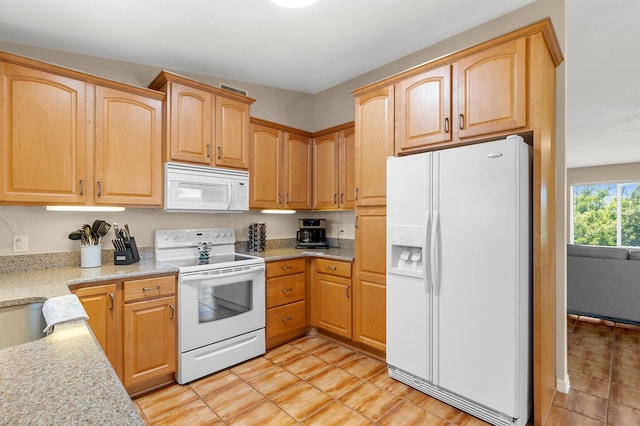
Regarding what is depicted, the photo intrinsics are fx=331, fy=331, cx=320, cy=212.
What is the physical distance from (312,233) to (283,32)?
2.04m

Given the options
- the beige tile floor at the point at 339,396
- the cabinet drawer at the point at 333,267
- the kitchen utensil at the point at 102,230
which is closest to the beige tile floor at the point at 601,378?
the beige tile floor at the point at 339,396

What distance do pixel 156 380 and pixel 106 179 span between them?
1.51 metres

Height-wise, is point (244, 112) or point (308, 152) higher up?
point (244, 112)

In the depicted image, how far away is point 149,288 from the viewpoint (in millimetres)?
2309

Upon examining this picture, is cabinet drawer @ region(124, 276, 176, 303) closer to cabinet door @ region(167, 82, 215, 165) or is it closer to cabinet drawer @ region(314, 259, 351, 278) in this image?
cabinet door @ region(167, 82, 215, 165)

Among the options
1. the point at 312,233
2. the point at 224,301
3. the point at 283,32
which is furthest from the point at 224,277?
the point at 283,32

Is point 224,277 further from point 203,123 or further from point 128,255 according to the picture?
point 203,123

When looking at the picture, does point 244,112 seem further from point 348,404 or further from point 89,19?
point 348,404

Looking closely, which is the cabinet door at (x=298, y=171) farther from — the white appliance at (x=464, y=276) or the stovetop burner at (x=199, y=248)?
the white appliance at (x=464, y=276)

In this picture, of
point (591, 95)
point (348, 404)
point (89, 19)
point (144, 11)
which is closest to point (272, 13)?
point (144, 11)

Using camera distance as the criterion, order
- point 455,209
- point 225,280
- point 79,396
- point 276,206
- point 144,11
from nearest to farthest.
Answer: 1. point 79,396
2. point 455,209
3. point 144,11
4. point 225,280
5. point 276,206

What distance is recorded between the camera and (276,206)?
11.5 ft

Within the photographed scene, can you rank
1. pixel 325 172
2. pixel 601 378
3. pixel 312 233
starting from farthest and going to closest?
pixel 312 233, pixel 325 172, pixel 601 378

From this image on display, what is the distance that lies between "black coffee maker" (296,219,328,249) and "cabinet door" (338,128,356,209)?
428 millimetres
